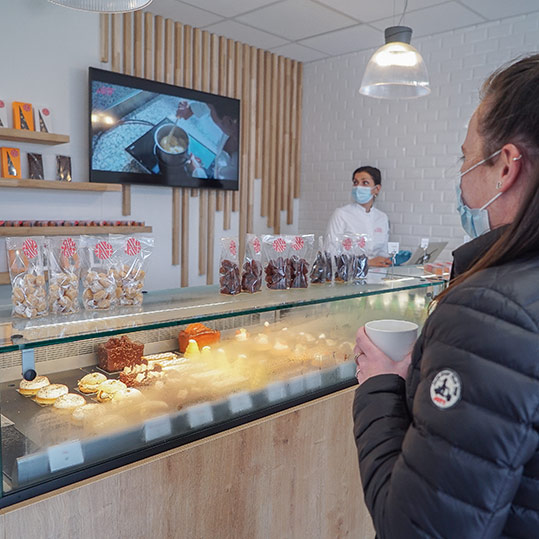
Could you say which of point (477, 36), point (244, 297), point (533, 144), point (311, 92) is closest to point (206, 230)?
point (311, 92)

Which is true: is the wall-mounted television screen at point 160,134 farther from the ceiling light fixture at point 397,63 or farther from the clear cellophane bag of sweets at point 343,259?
the clear cellophane bag of sweets at point 343,259

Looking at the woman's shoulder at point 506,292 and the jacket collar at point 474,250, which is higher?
the jacket collar at point 474,250

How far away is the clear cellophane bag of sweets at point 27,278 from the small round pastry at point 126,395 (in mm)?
298

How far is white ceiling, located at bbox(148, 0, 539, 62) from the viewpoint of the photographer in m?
4.06

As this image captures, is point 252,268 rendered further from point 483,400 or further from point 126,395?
point 483,400

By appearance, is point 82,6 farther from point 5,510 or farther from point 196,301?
point 5,510

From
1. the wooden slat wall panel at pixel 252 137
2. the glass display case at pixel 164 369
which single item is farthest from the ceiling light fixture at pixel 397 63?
the wooden slat wall panel at pixel 252 137

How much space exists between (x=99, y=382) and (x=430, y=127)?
408 cm

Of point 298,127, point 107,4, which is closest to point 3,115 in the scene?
point 107,4

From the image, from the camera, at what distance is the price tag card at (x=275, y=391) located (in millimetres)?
1734

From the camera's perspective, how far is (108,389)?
151 centimetres

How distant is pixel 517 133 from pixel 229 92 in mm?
4419

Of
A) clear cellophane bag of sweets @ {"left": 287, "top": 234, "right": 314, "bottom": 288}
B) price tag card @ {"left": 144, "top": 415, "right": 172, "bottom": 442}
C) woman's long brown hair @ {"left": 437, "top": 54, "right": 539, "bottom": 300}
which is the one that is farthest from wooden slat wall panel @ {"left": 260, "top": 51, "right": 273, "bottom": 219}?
woman's long brown hair @ {"left": 437, "top": 54, "right": 539, "bottom": 300}

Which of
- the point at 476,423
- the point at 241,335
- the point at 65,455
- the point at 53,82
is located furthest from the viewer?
the point at 53,82
